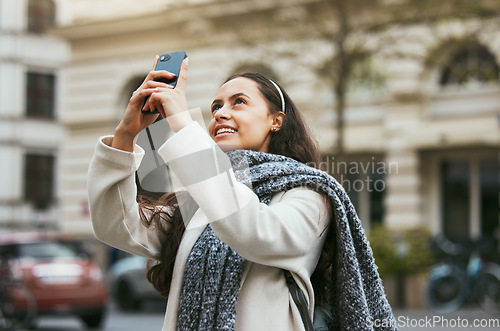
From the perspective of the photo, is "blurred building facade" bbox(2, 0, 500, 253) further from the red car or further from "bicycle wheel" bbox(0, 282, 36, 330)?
"bicycle wheel" bbox(0, 282, 36, 330)

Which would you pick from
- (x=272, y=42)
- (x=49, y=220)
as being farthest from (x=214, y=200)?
(x=49, y=220)

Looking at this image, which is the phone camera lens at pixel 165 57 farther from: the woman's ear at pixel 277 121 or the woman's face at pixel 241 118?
the woman's ear at pixel 277 121

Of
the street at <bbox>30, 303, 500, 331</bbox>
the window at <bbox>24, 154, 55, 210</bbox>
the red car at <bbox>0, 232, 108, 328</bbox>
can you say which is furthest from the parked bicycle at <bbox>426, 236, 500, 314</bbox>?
the window at <bbox>24, 154, 55, 210</bbox>

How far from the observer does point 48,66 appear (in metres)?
30.2

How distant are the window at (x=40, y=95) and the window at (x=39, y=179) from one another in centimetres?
166

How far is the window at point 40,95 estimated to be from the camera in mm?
29891

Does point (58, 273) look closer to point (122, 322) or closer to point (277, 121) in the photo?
point (122, 322)

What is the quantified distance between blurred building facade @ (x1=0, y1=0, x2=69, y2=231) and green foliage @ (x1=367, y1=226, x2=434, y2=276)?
18.1m

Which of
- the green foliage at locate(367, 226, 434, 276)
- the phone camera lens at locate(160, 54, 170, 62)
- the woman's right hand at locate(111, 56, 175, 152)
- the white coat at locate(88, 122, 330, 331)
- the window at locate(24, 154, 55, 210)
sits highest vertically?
the window at locate(24, 154, 55, 210)

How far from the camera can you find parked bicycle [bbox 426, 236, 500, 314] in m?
11.5

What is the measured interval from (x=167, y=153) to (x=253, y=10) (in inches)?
573

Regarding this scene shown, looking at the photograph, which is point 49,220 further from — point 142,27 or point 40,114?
point 142,27

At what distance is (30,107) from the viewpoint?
2995cm

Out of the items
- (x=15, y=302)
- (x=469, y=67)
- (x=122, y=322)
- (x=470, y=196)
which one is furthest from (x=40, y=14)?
(x=15, y=302)
